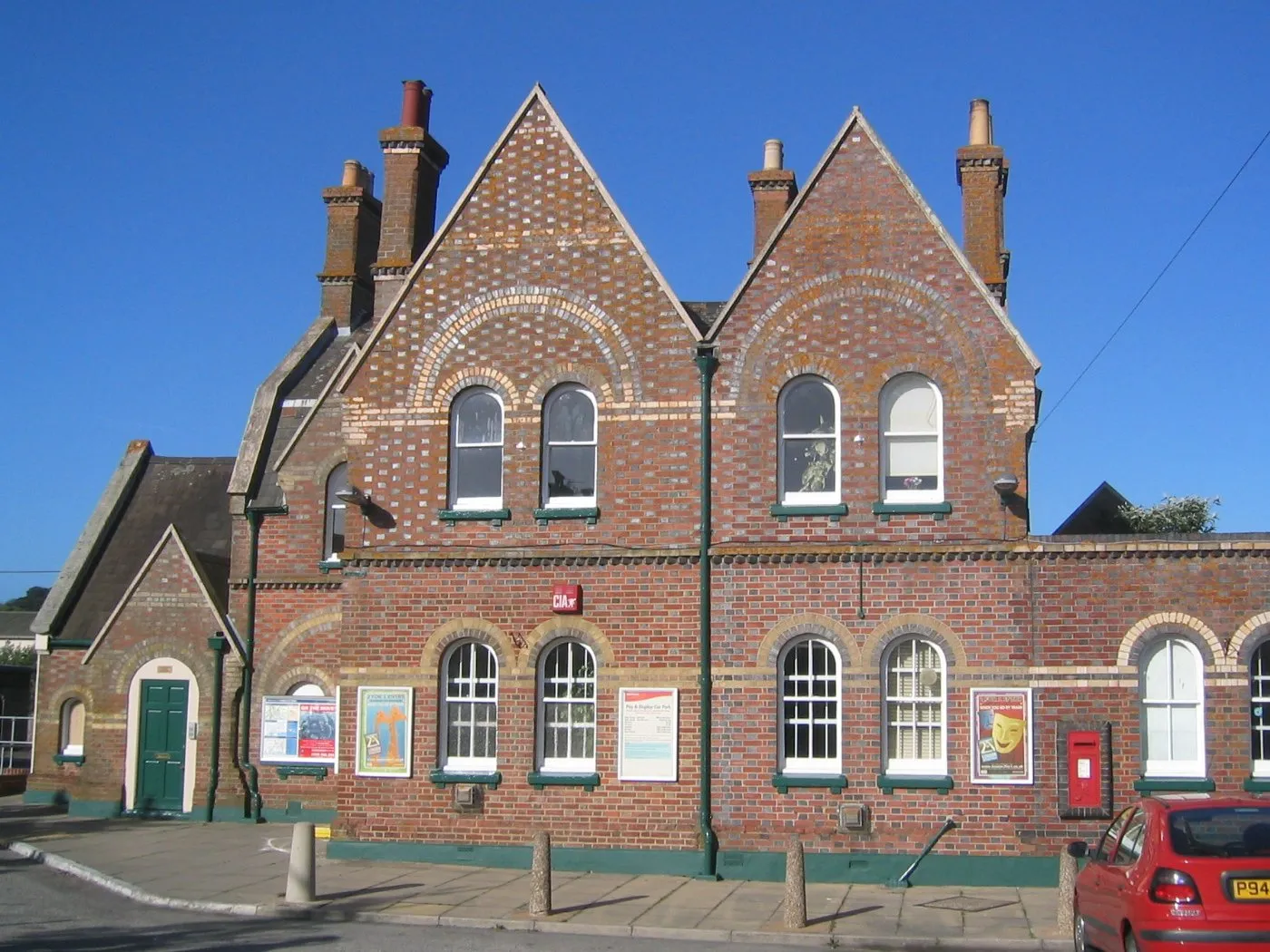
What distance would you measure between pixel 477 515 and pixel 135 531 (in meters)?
13.1

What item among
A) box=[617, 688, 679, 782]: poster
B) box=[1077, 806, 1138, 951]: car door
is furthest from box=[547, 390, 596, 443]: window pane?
box=[1077, 806, 1138, 951]: car door

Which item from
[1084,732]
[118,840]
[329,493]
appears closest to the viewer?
[1084,732]

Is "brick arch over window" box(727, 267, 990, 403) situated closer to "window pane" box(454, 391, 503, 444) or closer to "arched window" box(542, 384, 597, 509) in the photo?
"arched window" box(542, 384, 597, 509)

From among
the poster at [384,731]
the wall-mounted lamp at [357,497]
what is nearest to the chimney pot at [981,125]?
the wall-mounted lamp at [357,497]

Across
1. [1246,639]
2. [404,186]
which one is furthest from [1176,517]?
[404,186]

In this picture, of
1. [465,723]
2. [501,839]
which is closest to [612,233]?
[465,723]

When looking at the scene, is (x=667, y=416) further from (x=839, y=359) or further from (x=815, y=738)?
(x=815, y=738)

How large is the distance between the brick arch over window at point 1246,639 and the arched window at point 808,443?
5.34m

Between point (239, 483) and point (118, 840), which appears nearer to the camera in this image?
point (118, 840)

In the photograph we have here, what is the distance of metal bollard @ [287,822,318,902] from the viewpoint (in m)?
15.8

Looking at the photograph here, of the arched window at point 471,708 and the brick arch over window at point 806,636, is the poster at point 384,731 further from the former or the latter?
the brick arch over window at point 806,636

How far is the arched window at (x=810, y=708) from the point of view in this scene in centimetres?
1820

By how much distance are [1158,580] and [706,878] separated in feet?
23.0

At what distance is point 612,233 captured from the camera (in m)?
19.6
